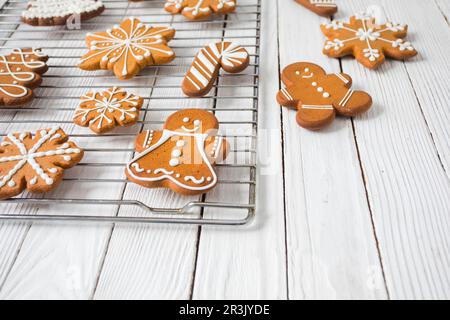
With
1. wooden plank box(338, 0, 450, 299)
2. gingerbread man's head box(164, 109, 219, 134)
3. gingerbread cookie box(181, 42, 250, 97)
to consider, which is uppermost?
gingerbread cookie box(181, 42, 250, 97)

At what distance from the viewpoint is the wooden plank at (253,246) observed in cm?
77

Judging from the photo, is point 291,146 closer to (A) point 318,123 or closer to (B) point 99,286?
(A) point 318,123

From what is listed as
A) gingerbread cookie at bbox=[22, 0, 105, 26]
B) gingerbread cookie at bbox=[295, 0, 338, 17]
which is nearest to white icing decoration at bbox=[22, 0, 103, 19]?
gingerbread cookie at bbox=[22, 0, 105, 26]

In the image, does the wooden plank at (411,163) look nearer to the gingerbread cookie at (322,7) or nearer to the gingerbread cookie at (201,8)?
the gingerbread cookie at (322,7)

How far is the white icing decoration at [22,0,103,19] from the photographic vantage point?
1339 mm

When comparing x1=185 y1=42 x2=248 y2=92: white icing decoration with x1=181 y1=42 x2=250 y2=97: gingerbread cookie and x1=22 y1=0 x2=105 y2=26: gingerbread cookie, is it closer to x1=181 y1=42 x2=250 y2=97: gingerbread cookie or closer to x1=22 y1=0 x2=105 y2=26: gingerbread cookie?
x1=181 y1=42 x2=250 y2=97: gingerbread cookie

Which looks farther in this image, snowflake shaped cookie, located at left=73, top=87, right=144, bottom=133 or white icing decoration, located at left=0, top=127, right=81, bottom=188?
snowflake shaped cookie, located at left=73, top=87, right=144, bottom=133

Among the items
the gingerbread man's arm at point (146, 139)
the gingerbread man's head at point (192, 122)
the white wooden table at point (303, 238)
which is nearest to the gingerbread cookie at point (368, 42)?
the white wooden table at point (303, 238)

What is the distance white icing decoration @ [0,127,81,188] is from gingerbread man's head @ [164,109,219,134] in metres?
0.22

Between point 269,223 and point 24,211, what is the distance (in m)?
0.52

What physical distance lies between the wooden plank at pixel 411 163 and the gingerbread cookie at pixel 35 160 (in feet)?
2.16

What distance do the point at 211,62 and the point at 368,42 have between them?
45 cm

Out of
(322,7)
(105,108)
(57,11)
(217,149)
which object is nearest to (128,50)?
(105,108)

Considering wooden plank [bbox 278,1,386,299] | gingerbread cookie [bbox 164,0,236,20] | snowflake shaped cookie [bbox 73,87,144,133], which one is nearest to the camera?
wooden plank [bbox 278,1,386,299]
